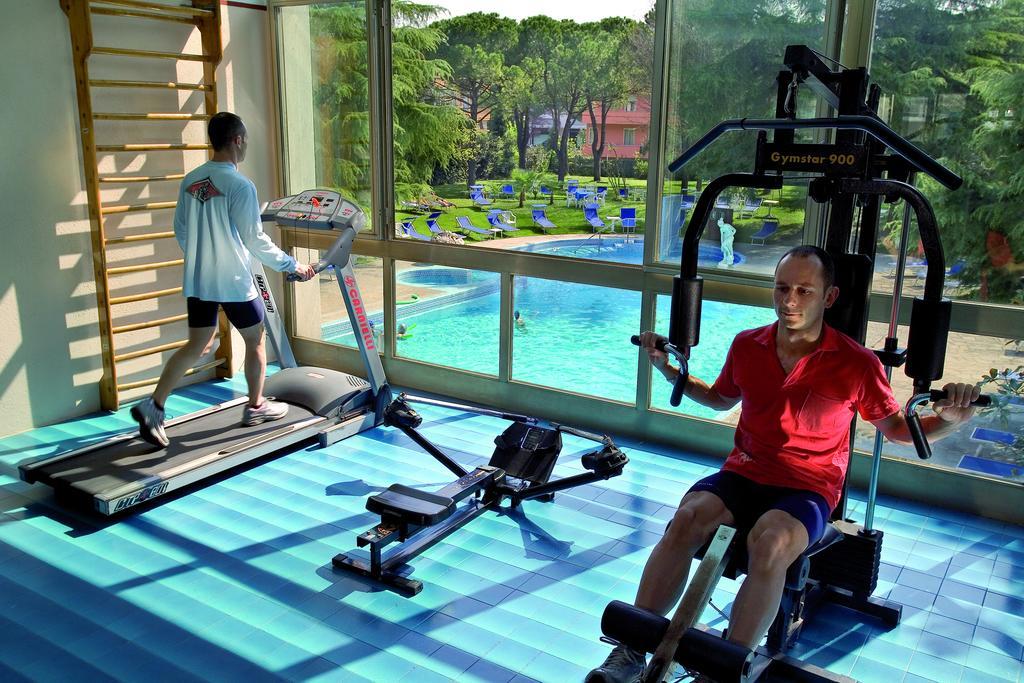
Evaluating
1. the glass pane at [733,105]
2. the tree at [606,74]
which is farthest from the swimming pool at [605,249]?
the tree at [606,74]

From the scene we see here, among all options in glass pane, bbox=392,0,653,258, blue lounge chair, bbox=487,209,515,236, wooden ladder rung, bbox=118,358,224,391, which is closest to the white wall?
wooden ladder rung, bbox=118,358,224,391

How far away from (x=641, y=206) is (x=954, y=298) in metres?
1.58

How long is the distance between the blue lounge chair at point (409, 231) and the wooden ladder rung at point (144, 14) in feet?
5.68

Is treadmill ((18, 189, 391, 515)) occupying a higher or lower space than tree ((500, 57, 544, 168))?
lower

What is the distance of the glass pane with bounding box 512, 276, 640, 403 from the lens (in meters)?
4.77

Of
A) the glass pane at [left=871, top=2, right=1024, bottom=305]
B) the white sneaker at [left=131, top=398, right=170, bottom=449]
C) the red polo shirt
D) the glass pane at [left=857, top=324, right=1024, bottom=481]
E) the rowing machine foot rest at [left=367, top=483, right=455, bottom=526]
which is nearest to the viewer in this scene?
the red polo shirt

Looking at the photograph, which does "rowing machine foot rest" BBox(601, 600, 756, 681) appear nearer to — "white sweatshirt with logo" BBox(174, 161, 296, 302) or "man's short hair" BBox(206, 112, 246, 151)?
"white sweatshirt with logo" BBox(174, 161, 296, 302)

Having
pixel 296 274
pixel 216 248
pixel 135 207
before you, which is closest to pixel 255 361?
pixel 296 274

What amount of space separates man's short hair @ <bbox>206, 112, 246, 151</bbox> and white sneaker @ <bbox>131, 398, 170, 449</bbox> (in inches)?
50.9

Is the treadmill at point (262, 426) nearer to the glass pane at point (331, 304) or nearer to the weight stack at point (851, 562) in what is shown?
the glass pane at point (331, 304)

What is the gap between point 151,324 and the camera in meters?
5.07

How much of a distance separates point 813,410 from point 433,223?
318 cm

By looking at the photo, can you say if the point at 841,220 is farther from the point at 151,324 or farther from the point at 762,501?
the point at 151,324

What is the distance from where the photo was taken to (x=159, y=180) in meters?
4.97
